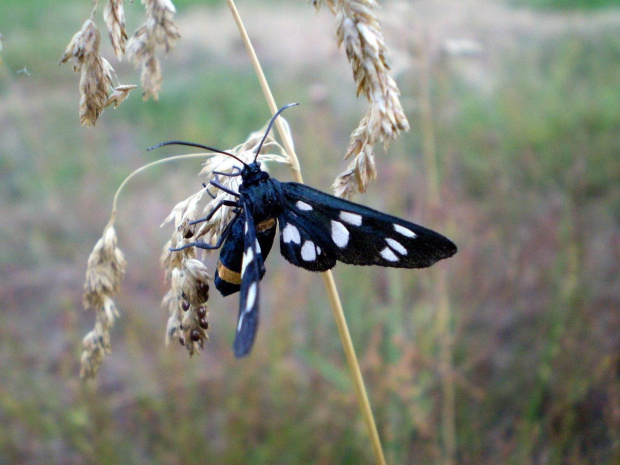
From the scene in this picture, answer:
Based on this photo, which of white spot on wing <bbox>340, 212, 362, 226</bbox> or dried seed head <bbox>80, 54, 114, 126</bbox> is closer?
dried seed head <bbox>80, 54, 114, 126</bbox>

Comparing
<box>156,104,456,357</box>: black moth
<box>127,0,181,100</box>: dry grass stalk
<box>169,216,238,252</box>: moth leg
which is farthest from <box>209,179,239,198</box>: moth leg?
<box>127,0,181,100</box>: dry grass stalk

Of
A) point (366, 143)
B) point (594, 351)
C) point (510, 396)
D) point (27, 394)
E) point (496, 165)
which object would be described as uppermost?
point (496, 165)

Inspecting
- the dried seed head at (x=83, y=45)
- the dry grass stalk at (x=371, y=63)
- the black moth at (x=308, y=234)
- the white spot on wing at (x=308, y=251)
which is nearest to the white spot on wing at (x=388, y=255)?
the black moth at (x=308, y=234)

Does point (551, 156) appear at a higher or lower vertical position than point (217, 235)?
higher

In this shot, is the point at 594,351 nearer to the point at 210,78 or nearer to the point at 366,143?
the point at 366,143

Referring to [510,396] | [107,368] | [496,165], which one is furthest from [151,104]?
[510,396]


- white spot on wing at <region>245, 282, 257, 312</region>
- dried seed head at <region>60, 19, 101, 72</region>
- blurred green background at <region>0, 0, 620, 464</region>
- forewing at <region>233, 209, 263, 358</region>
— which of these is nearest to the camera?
forewing at <region>233, 209, 263, 358</region>

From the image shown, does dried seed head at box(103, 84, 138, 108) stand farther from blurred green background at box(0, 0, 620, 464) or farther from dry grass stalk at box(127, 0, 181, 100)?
blurred green background at box(0, 0, 620, 464)

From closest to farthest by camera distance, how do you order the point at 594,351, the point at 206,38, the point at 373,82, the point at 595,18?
the point at 373,82
the point at 594,351
the point at 595,18
the point at 206,38
